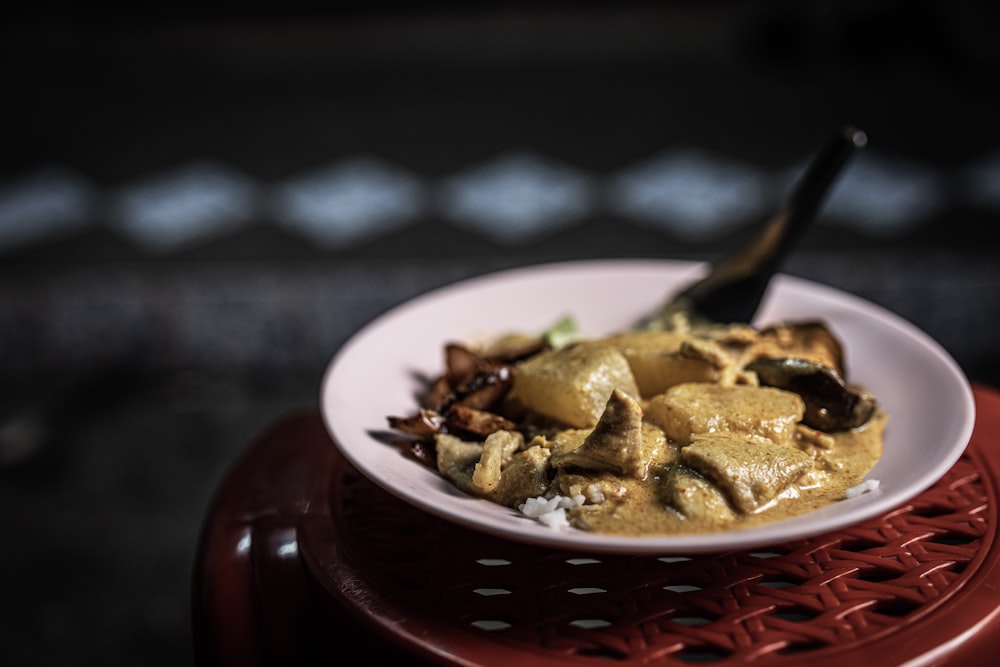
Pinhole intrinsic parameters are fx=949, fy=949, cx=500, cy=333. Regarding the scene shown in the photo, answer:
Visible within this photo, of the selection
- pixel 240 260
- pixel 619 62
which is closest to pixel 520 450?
pixel 240 260

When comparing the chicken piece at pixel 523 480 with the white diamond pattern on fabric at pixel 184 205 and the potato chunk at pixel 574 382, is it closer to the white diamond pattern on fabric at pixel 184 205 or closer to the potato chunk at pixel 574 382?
the potato chunk at pixel 574 382

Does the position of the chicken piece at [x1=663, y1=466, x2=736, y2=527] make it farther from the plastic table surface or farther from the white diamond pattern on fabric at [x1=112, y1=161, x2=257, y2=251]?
the white diamond pattern on fabric at [x1=112, y1=161, x2=257, y2=251]

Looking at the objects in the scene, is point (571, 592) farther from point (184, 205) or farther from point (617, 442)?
point (184, 205)

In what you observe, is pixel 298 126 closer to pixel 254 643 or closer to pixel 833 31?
pixel 833 31

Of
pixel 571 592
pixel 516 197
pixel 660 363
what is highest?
pixel 660 363

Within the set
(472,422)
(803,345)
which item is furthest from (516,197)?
(472,422)

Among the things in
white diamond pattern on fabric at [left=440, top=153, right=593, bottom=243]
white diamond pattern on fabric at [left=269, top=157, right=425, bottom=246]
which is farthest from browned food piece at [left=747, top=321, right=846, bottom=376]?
white diamond pattern on fabric at [left=269, top=157, right=425, bottom=246]
